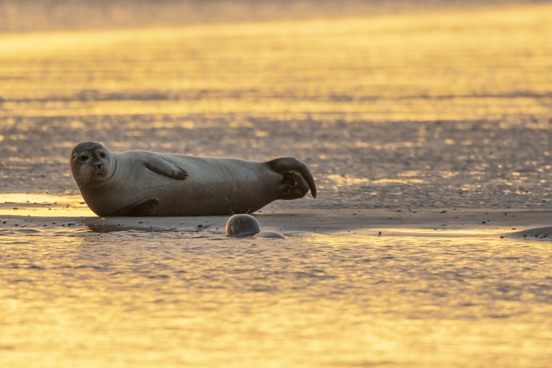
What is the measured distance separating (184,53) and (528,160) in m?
19.9

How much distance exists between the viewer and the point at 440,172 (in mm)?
13852

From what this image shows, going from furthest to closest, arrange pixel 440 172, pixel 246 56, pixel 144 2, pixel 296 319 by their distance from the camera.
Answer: pixel 144 2, pixel 246 56, pixel 440 172, pixel 296 319

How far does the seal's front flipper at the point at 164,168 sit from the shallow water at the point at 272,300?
0.97 meters

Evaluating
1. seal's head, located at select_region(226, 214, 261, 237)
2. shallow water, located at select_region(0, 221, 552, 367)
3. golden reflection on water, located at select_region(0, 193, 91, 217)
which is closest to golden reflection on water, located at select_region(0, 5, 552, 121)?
golden reflection on water, located at select_region(0, 193, 91, 217)

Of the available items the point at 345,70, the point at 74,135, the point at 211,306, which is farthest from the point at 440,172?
the point at 345,70

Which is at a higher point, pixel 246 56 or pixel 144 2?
pixel 144 2

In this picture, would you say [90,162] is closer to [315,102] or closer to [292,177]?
[292,177]

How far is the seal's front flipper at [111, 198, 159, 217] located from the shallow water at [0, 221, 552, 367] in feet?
2.63

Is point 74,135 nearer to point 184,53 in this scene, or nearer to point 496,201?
point 496,201

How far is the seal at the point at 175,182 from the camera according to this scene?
10.6 m

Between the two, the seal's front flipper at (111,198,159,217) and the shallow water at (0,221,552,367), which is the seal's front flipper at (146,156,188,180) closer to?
the seal's front flipper at (111,198,159,217)

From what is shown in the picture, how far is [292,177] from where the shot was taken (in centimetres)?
1162

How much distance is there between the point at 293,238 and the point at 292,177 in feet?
6.42

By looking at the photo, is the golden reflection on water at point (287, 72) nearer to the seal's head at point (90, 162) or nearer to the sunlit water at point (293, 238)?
the sunlit water at point (293, 238)
